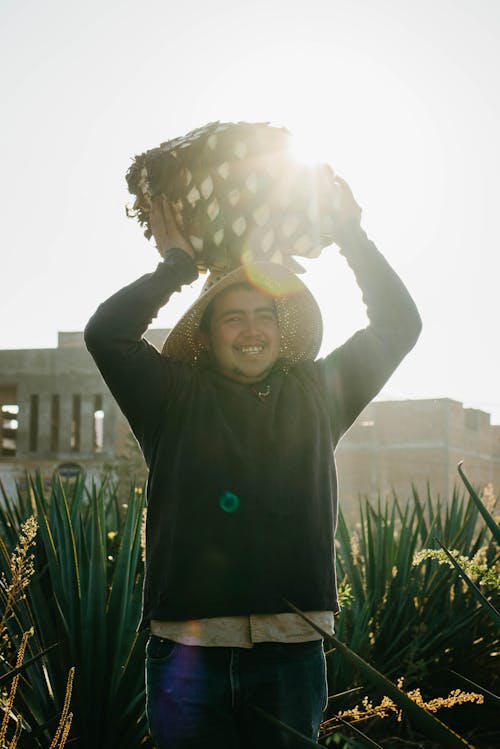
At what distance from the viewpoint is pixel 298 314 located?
2.37 m

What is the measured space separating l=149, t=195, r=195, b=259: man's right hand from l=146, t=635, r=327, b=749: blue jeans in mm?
1074

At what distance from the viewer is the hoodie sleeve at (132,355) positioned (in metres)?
1.97

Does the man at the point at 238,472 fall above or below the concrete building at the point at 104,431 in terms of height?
below

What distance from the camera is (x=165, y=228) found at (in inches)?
88.5

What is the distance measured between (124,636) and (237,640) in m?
1.13

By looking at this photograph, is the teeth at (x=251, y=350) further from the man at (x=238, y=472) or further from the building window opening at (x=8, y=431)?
the building window opening at (x=8, y=431)

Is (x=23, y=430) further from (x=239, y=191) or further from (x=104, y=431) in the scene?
(x=239, y=191)

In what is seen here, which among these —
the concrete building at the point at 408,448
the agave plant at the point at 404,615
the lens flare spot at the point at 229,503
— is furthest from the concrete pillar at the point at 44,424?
the lens flare spot at the point at 229,503

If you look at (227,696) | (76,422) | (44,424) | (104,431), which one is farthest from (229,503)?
(76,422)

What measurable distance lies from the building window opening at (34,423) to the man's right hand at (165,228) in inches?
1104

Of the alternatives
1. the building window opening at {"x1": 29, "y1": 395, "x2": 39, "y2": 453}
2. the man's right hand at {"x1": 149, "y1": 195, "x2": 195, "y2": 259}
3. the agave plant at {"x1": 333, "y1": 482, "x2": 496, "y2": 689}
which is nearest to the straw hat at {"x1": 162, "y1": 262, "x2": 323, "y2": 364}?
the man's right hand at {"x1": 149, "y1": 195, "x2": 195, "y2": 259}

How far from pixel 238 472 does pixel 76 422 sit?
29976 millimetres

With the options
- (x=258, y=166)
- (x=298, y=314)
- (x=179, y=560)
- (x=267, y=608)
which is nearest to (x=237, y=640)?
(x=267, y=608)

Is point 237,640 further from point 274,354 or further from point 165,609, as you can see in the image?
point 274,354
